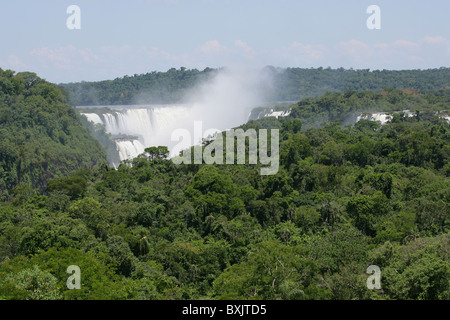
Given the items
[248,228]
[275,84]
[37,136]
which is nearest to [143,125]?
[37,136]

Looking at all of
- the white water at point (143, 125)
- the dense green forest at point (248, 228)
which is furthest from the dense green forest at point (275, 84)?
the dense green forest at point (248, 228)

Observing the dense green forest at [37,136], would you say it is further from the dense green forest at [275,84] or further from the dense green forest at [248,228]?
the dense green forest at [275,84]

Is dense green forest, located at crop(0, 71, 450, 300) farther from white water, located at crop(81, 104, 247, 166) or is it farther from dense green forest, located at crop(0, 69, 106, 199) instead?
white water, located at crop(81, 104, 247, 166)


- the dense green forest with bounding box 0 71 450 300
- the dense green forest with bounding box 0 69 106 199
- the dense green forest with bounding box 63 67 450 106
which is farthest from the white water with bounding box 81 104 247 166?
the dense green forest with bounding box 63 67 450 106

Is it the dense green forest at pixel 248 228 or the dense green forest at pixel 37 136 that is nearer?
the dense green forest at pixel 248 228

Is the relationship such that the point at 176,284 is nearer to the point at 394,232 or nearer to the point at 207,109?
the point at 394,232

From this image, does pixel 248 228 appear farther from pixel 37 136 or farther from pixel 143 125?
pixel 143 125
